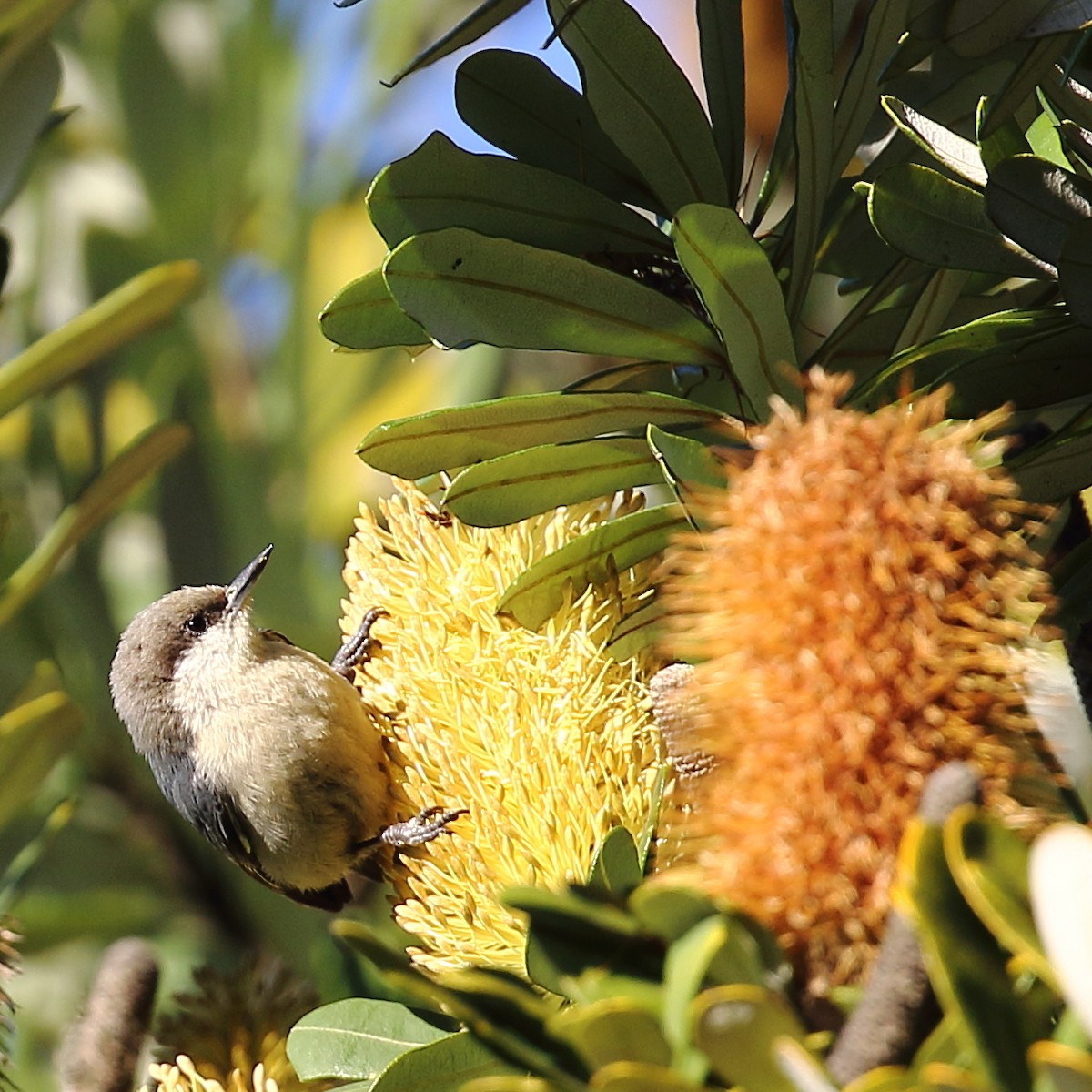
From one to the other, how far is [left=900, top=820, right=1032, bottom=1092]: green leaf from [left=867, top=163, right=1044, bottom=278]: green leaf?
51 cm

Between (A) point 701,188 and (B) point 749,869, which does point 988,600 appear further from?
(A) point 701,188

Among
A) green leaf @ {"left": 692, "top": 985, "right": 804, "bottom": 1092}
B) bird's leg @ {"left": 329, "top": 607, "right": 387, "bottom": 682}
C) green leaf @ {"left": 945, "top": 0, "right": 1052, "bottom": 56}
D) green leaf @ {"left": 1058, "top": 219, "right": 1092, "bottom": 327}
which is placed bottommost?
green leaf @ {"left": 692, "top": 985, "right": 804, "bottom": 1092}

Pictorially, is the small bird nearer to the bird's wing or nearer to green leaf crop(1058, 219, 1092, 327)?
the bird's wing

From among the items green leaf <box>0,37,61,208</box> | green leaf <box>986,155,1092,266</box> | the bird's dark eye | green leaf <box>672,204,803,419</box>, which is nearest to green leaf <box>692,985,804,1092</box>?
green leaf <box>672,204,803,419</box>

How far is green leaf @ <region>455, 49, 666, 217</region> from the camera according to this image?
3.51ft

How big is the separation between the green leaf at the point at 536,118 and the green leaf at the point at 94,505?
0.74 meters

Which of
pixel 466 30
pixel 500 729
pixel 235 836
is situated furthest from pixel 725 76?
pixel 235 836

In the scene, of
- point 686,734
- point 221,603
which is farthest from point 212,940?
point 686,734

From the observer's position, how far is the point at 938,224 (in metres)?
0.93

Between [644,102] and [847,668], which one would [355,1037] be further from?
[644,102]

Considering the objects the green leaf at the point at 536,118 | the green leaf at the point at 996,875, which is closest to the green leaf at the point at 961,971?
the green leaf at the point at 996,875

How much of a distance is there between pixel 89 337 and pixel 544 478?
30.8 inches

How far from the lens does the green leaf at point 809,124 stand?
2.97ft

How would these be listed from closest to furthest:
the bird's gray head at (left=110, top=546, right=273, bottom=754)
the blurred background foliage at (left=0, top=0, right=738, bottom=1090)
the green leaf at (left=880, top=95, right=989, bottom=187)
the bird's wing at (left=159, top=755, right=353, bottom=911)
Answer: the green leaf at (left=880, top=95, right=989, bottom=187), the bird's wing at (left=159, top=755, right=353, bottom=911), the bird's gray head at (left=110, top=546, right=273, bottom=754), the blurred background foliage at (left=0, top=0, right=738, bottom=1090)
